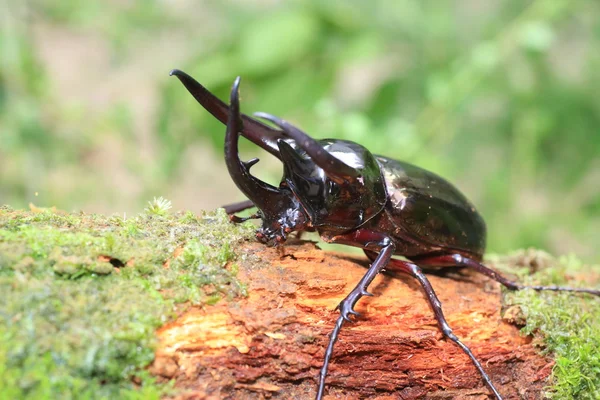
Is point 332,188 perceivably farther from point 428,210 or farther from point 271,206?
point 428,210

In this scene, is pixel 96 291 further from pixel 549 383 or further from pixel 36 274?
pixel 549 383

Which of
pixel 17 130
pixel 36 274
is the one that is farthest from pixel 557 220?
pixel 17 130

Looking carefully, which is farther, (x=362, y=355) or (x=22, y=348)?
(x=362, y=355)

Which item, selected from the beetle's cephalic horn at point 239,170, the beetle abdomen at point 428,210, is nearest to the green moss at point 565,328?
the beetle abdomen at point 428,210

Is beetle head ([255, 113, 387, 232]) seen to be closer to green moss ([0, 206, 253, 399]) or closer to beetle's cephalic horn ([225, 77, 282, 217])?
beetle's cephalic horn ([225, 77, 282, 217])

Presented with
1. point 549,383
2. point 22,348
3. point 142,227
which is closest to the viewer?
point 22,348

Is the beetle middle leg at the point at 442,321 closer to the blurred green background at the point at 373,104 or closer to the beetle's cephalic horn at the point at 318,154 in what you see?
the beetle's cephalic horn at the point at 318,154

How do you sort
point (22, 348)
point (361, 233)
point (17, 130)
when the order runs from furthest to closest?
point (17, 130) < point (361, 233) < point (22, 348)

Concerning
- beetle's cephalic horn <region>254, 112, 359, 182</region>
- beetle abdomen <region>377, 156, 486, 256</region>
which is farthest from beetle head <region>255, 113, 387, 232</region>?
beetle abdomen <region>377, 156, 486, 256</region>
